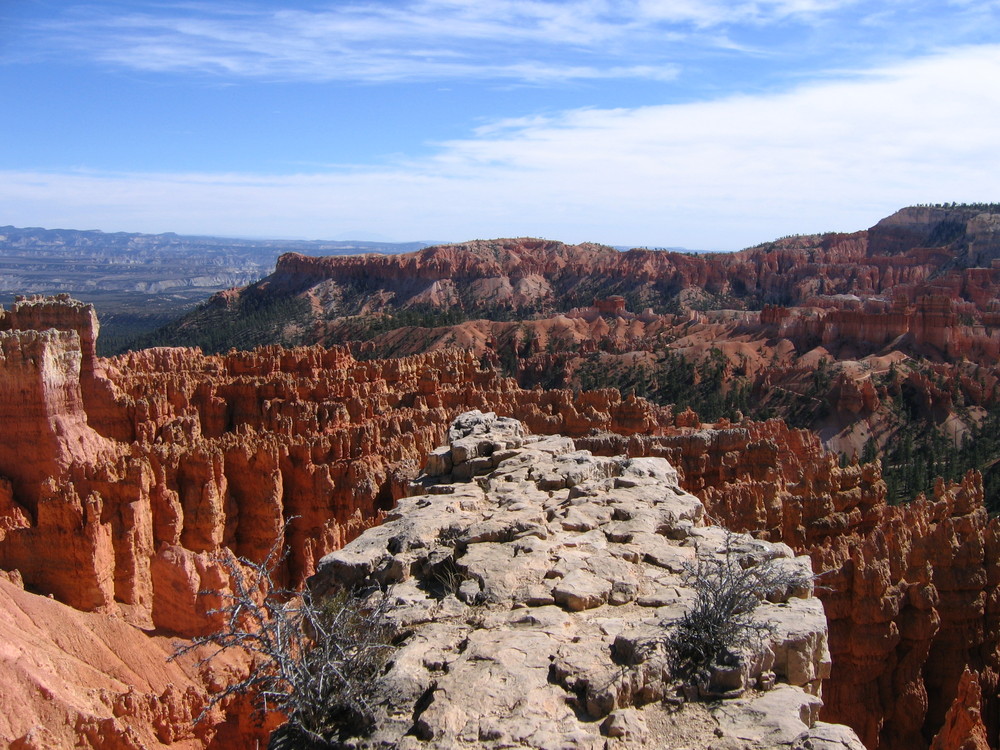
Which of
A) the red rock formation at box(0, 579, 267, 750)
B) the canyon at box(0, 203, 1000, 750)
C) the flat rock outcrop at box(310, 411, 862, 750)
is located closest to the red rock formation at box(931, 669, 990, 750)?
the canyon at box(0, 203, 1000, 750)

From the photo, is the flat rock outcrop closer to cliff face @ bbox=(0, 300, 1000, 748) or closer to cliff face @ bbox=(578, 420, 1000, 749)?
cliff face @ bbox=(0, 300, 1000, 748)

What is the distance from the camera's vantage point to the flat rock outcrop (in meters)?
6.02

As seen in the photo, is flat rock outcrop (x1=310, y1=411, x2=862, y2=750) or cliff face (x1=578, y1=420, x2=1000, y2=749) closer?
flat rock outcrop (x1=310, y1=411, x2=862, y2=750)

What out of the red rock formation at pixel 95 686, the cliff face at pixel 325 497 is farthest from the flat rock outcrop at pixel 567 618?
the red rock formation at pixel 95 686

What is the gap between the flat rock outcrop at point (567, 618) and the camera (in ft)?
19.7

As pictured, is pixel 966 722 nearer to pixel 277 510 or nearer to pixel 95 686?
pixel 95 686

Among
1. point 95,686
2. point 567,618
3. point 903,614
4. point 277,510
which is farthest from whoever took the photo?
point 277,510

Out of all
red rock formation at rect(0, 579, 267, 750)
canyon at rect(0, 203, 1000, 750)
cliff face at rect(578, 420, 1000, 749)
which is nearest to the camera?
red rock formation at rect(0, 579, 267, 750)

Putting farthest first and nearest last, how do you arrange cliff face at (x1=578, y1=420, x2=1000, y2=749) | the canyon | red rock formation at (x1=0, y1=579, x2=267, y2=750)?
cliff face at (x1=578, y1=420, x2=1000, y2=749), the canyon, red rock formation at (x1=0, y1=579, x2=267, y2=750)

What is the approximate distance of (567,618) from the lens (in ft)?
24.4

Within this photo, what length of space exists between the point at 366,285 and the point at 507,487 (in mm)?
108675

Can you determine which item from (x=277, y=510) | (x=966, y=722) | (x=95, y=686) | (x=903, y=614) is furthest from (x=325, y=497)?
(x=966, y=722)

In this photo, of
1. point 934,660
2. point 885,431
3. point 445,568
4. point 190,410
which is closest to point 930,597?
point 934,660

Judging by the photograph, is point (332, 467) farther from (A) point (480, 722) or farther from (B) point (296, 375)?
(A) point (480, 722)
